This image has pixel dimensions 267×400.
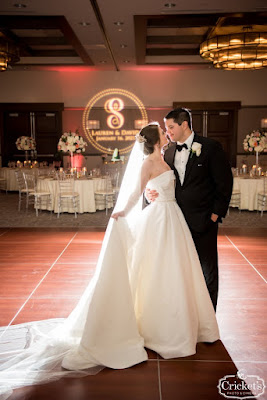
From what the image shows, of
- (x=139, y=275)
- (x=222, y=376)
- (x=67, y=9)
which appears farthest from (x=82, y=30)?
(x=222, y=376)

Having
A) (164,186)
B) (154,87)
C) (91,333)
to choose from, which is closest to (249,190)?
(154,87)

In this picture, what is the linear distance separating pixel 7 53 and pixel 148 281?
7.98 metres

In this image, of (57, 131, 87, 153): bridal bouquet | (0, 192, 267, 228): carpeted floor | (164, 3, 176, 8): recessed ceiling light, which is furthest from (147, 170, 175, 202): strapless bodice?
(57, 131, 87, 153): bridal bouquet

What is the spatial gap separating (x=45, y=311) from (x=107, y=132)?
10.8m

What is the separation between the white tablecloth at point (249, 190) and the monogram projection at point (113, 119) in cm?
558

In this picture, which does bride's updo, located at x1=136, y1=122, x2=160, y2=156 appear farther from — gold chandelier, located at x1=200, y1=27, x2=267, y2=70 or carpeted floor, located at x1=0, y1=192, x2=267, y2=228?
gold chandelier, located at x1=200, y1=27, x2=267, y2=70

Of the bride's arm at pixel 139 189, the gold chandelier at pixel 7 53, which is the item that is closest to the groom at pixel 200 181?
the bride's arm at pixel 139 189

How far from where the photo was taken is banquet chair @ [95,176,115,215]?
8562mm

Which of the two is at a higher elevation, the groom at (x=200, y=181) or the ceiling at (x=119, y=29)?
the ceiling at (x=119, y=29)

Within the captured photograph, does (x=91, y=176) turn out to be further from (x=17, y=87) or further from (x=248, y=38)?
(x=17, y=87)

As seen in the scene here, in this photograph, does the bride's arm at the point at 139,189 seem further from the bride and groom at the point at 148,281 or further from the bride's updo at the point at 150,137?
the bride's updo at the point at 150,137

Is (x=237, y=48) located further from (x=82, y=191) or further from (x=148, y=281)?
(x=148, y=281)

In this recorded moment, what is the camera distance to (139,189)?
2.80 metres

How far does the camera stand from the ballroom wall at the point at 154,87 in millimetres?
13078
